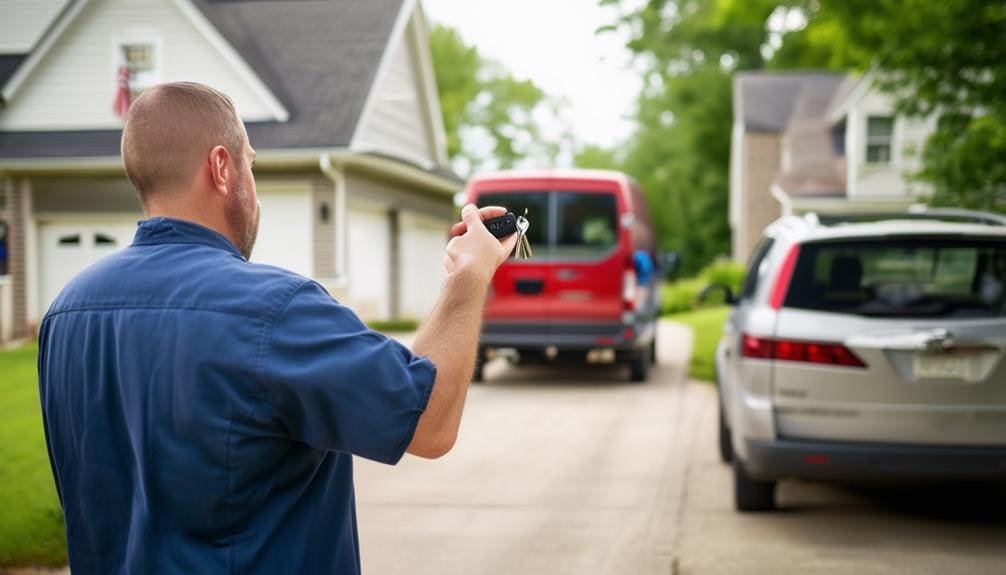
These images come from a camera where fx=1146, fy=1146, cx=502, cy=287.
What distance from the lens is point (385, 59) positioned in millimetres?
21141

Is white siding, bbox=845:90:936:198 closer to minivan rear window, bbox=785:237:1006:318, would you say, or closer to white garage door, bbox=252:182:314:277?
white garage door, bbox=252:182:314:277

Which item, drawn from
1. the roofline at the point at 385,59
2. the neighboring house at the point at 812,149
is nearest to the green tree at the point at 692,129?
the neighboring house at the point at 812,149

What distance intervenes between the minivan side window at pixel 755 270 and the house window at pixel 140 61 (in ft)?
36.0

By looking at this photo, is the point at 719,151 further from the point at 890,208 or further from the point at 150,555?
the point at 150,555

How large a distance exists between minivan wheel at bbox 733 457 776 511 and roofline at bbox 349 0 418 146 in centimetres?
1281

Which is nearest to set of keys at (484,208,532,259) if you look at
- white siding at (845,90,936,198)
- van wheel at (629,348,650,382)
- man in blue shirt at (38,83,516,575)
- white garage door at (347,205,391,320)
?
man in blue shirt at (38,83,516,575)

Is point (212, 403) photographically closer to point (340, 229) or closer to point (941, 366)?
point (941, 366)

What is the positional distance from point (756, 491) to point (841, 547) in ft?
2.69

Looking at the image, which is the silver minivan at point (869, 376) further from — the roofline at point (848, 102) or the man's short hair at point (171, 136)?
the roofline at point (848, 102)

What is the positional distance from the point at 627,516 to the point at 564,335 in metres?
6.64

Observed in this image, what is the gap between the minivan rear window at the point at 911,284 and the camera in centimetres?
623

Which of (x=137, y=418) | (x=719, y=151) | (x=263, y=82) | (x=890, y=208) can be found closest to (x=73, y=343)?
(x=137, y=418)

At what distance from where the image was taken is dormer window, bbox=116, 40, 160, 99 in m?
16.7

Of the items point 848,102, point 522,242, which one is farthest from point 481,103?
point 522,242
